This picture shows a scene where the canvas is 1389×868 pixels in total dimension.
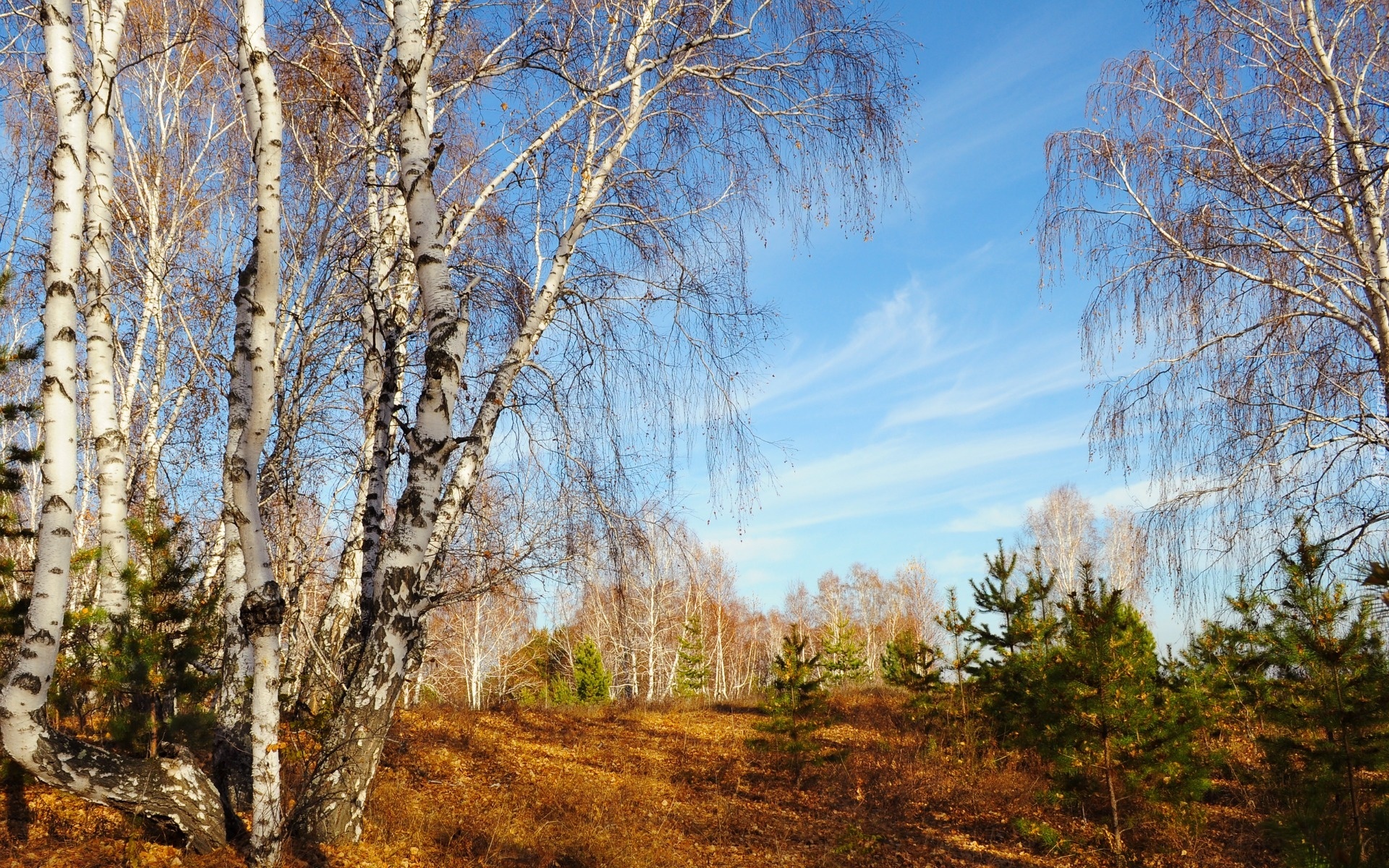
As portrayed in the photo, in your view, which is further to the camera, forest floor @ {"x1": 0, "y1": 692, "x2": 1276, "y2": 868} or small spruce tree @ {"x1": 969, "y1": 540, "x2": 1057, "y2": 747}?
small spruce tree @ {"x1": 969, "y1": 540, "x2": 1057, "y2": 747}

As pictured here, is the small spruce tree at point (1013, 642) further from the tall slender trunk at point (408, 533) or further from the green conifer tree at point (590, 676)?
the green conifer tree at point (590, 676)

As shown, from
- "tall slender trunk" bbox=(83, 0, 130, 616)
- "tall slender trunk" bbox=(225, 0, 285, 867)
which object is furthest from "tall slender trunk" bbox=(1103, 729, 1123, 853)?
"tall slender trunk" bbox=(83, 0, 130, 616)

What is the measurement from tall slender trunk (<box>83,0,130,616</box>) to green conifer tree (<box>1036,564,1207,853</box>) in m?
7.10

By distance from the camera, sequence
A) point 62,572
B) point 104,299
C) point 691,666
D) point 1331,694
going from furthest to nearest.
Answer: point 691,666, point 1331,694, point 104,299, point 62,572

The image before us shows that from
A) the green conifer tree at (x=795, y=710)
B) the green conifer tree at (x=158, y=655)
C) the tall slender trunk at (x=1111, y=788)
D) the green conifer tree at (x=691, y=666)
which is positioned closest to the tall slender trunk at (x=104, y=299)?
the green conifer tree at (x=158, y=655)

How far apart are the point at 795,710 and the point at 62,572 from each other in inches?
294

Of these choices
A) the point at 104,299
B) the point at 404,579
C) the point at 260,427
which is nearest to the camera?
the point at 260,427

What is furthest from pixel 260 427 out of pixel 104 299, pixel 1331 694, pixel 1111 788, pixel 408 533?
pixel 1331 694

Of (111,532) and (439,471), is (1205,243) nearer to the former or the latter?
(439,471)

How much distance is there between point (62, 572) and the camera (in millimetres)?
3625

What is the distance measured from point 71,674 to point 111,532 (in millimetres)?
962

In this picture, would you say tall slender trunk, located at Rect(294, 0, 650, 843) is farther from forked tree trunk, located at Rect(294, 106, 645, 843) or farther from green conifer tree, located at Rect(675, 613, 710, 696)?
green conifer tree, located at Rect(675, 613, 710, 696)

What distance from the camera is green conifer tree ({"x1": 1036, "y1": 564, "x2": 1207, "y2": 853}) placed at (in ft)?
20.9

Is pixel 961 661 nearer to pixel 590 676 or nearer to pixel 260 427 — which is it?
pixel 260 427
